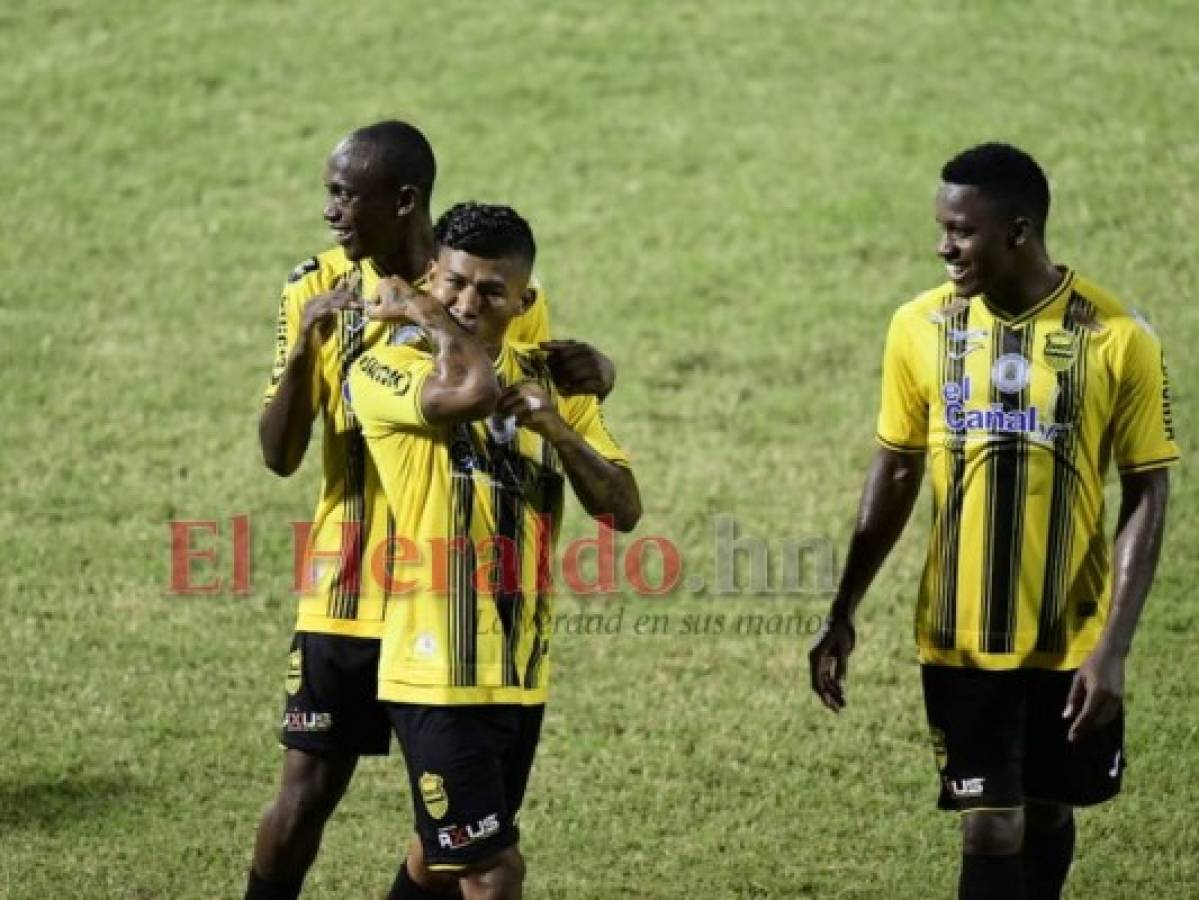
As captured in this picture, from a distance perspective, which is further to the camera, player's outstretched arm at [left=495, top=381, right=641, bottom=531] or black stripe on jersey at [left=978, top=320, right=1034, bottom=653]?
black stripe on jersey at [left=978, top=320, right=1034, bottom=653]

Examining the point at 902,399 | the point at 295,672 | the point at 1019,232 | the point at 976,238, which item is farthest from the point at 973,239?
the point at 295,672

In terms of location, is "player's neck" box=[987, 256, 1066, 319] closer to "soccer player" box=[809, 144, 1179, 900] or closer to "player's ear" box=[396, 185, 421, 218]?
"soccer player" box=[809, 144, 1179, 900]

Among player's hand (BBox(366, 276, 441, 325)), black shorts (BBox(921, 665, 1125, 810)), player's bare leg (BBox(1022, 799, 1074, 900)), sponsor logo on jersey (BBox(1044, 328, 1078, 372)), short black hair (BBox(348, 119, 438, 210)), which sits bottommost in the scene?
player's bare leg (BBox(1022, 799, 1074, 900))

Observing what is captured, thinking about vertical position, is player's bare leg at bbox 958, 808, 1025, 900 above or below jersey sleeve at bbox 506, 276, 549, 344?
below

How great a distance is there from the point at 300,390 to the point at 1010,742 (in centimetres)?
232

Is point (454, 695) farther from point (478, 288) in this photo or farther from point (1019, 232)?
point (1019, 232)

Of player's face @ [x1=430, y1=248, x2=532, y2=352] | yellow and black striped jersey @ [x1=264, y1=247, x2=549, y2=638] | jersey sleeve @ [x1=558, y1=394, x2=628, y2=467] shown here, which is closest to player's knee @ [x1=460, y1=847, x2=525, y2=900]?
yellow and black striped jersey @ [x1=264, y1=247, x2=549, y2=638]

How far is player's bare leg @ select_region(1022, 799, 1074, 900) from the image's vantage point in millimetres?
7367

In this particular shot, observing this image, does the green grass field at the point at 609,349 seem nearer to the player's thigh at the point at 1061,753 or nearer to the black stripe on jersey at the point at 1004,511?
the player's thigh at the point at 1061,753

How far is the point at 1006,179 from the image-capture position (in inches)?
269

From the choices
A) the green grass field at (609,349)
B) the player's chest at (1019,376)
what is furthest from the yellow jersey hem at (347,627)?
the player's chest at (1019,376)

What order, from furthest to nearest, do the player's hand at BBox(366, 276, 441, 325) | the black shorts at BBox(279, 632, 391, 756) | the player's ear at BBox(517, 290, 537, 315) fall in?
1. the black shorts at BBox(279, 632, 391, 756)
2. the player's ear at BBox(517, 290, 537, 315)
3. the player's hand at BBox(366, 276, 441, 325)

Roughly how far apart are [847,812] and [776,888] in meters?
0.78

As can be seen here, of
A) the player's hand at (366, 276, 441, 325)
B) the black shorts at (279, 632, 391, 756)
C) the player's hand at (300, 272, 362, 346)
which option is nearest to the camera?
the player's hand at (366, 276, 441, 325)
